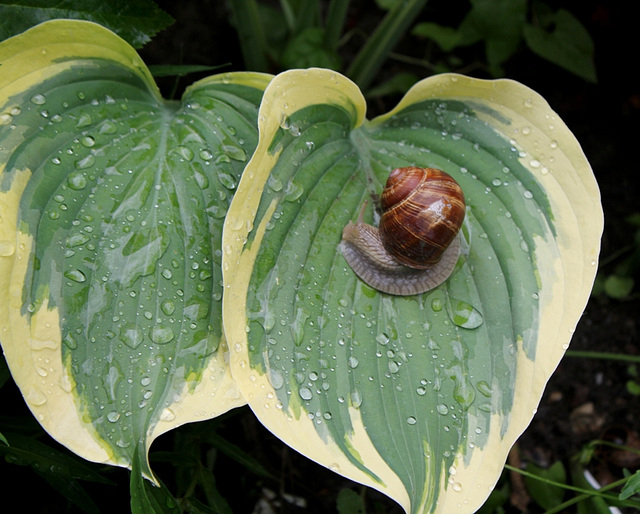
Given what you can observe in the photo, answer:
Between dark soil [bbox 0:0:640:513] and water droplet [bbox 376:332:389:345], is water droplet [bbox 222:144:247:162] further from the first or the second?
dark soil [bbox 0:0:640:513]

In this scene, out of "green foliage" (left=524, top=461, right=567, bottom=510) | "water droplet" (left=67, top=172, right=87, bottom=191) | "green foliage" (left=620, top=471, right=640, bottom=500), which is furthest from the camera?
"green foliage" (left=524, top=461, right=567, bottom=510)

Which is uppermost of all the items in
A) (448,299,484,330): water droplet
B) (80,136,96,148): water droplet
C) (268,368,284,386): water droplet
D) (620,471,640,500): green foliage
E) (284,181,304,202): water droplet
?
(80,136,96,148): water droplet

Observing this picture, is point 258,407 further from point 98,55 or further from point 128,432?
point 98,55

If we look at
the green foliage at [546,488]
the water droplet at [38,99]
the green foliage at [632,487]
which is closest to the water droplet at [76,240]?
the water droplet at [38,99]

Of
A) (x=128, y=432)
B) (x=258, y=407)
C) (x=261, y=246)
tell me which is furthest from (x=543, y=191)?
(x=128, y=432)

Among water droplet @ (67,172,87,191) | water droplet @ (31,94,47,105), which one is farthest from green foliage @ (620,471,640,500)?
water droplet @ (31,94,47,105)

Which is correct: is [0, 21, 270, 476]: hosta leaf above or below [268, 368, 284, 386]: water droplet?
above
